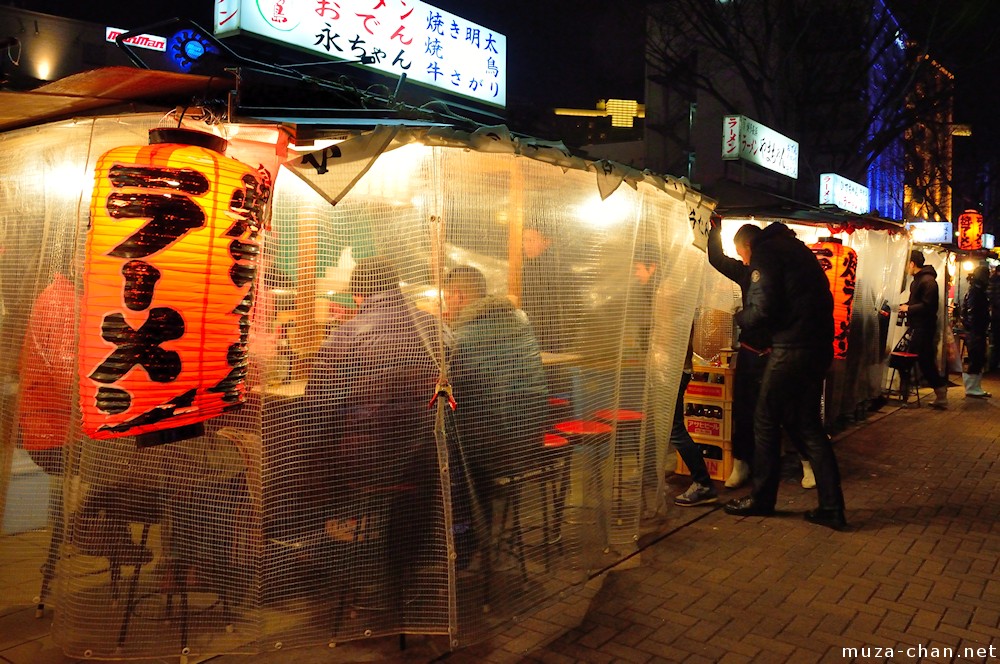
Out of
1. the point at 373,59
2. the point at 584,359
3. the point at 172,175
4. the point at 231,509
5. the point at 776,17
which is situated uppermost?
the point at 776,17

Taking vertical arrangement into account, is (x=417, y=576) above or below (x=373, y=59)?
below

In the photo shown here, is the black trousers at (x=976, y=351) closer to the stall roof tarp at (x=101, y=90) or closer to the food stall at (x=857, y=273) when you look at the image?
the food stall at (x=857, y=273)

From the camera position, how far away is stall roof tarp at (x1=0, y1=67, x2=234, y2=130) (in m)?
3.55

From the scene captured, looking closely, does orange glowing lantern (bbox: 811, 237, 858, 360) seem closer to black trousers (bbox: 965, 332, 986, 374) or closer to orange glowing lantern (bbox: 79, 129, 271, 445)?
black trousers (bbox: 965, 332, 986, 374)

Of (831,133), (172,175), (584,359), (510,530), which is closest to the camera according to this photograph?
(172,175)

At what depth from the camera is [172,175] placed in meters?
2.97

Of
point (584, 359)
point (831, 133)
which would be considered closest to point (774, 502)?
point (584, 359)

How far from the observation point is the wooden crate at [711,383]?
689 cm

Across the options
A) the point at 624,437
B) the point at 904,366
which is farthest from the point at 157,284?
the point at 904,366

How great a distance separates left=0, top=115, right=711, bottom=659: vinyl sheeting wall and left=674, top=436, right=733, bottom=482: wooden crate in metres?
3.40

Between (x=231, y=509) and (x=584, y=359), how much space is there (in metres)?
2.19

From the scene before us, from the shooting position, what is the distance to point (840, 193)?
610 inches

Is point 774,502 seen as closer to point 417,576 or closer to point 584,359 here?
point 584,359

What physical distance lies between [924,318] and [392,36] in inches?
364
